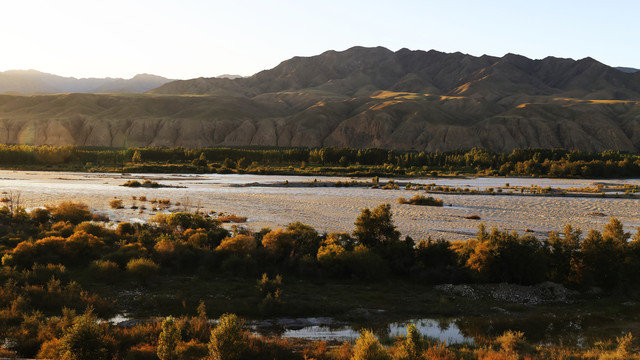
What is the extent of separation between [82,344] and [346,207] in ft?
117

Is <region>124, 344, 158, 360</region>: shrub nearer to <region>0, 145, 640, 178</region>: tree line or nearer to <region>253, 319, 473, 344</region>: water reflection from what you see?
<region>253, 319, 473, 344</region>: water reflection

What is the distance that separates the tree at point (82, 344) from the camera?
10.9 meters

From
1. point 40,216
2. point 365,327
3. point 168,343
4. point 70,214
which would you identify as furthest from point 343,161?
point 168,343

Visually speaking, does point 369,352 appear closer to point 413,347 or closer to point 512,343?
point 413,347

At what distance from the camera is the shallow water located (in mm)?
35969

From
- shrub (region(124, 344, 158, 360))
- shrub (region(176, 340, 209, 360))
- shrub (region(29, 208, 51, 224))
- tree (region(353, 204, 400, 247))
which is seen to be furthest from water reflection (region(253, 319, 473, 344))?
shrub (region(29, 208, 51, 224))

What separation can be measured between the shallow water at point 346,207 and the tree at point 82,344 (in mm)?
21563

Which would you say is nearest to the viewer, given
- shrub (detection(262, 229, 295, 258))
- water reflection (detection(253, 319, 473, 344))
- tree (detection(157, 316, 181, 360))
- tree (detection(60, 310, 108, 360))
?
tree (detection(60, 310, 108, 360))

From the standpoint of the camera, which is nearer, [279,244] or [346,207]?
[279,244]

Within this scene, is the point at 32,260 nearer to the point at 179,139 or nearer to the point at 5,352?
the point at 5,352

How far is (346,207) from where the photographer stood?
1805 inches

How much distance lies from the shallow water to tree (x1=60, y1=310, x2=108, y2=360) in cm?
2156

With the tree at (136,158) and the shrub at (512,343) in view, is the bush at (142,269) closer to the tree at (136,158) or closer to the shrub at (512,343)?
the shrub at (512,343)

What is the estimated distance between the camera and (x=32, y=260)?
20250 millimetres
